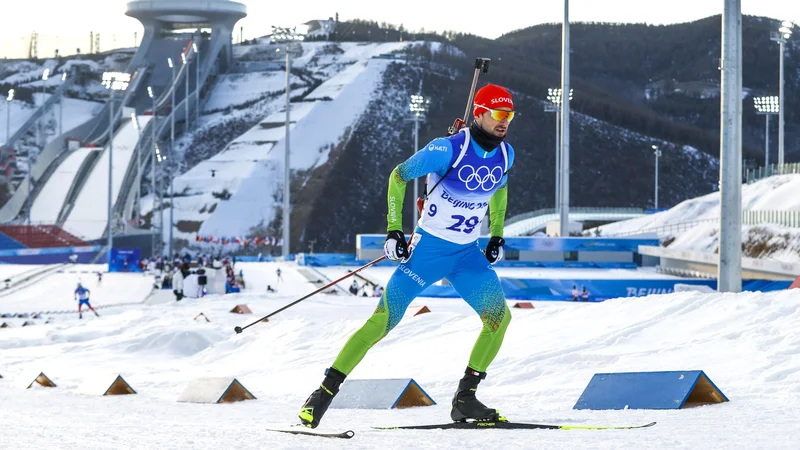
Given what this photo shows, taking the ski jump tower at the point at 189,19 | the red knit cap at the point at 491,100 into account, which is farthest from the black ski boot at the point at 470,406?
the ski jump tower at the point at 189,19

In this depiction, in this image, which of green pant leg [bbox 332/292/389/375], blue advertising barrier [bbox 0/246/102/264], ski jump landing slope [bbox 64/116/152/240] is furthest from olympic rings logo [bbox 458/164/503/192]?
ski jump landing slope [bbox 64/116/152/240]

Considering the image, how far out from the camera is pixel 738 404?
7281mm

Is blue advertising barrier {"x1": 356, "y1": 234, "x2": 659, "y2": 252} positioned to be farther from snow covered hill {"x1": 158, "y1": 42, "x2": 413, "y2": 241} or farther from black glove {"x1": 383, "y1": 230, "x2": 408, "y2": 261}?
black glove {"x1": 383, "y1": 230, "x2": 408, "y2": 261}

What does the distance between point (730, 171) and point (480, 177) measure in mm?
14327

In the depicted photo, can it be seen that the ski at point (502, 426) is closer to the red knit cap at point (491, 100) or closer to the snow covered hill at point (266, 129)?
the red knit cap at point (491, 100)

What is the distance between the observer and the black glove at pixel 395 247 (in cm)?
661

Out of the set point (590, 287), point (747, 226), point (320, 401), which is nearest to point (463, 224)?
point (320, 401)

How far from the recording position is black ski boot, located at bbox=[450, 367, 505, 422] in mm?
6781

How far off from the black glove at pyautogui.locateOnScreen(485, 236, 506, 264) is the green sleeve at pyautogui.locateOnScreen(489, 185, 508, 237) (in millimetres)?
65

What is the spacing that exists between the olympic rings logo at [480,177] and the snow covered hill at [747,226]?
30878 millimetres

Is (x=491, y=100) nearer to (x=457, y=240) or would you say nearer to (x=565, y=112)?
(x=457, y=240)

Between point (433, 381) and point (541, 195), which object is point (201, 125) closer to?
point (541, 195)

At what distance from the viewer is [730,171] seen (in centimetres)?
2006

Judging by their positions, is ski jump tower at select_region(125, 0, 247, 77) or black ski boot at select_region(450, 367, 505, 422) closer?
black ski boot at select_region(450, 367, 505, 422)
